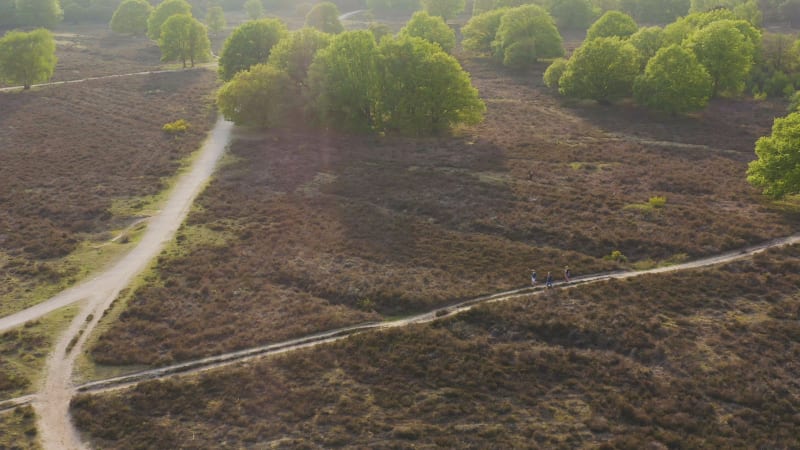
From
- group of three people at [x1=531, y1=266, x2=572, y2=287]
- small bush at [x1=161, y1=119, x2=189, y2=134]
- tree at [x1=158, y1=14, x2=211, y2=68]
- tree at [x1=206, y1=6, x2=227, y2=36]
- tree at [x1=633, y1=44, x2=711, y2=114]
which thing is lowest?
group of three people at [x1=531, y1=266, x2=572, y2=287]

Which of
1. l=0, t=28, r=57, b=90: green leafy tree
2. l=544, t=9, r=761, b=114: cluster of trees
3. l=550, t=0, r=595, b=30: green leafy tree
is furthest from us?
l=550, t=0, r=595, b=30: green leafy tree

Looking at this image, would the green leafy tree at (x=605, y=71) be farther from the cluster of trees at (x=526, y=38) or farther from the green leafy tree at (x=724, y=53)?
the cluster of trees at (x=526, y=38)

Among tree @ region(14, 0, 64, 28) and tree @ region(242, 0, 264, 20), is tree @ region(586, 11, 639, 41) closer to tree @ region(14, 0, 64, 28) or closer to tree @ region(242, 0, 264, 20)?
tree @ region(242, 0, 264, 20)

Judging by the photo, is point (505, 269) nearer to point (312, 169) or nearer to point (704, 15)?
point (312, 169)

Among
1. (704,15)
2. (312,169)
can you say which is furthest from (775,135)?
(704,15)

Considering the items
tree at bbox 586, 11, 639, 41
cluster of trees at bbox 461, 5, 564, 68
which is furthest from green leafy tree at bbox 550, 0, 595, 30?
tree at bbox 586, 11, 639, 41

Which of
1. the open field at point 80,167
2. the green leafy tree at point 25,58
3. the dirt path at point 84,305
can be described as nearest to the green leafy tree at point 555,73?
the open field at point 80,167
